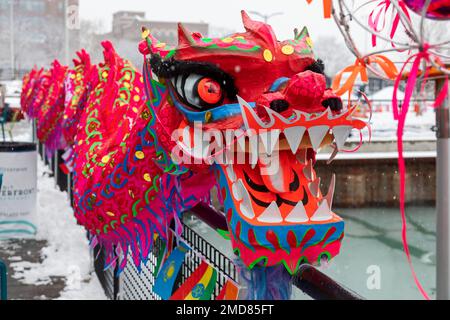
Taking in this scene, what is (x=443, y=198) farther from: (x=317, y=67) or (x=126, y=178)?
(x=126, y=178)

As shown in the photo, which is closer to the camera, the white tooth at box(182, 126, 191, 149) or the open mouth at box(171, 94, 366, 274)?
the open mouth at box(171, 94, 366, 274)

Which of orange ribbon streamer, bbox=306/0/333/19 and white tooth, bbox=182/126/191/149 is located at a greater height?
orange ribbon streamer, bbox=306/0/333/19

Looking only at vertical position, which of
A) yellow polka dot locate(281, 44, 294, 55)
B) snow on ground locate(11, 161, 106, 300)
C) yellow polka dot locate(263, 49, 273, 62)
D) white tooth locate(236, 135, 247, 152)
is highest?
yellow polka dot locate(281, 44, 294, 55)

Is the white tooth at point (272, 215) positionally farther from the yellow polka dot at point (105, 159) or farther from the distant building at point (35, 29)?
the distant building at point (35, 29)

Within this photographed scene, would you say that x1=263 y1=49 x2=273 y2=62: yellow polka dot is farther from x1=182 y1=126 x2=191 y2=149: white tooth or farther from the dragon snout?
x1=182 y1=126 x2=191 y2=149: white tooth

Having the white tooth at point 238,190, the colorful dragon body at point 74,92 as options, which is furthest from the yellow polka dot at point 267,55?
the colorful dragon body at point 74,92

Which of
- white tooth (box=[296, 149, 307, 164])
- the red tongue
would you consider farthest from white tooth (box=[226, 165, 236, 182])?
white tooth (box=[296, 149, 307, 164])

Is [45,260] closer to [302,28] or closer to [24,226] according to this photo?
[24,226]

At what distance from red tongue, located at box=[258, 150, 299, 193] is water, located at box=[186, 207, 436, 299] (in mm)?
5071

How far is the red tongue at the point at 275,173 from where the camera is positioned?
7.17 feet

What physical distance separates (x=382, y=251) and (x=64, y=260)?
24.0 feet

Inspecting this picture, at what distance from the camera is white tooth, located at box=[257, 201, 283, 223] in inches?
84.7

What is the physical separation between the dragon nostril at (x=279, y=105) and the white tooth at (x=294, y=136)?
8 centimetres

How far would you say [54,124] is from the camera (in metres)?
7.91
